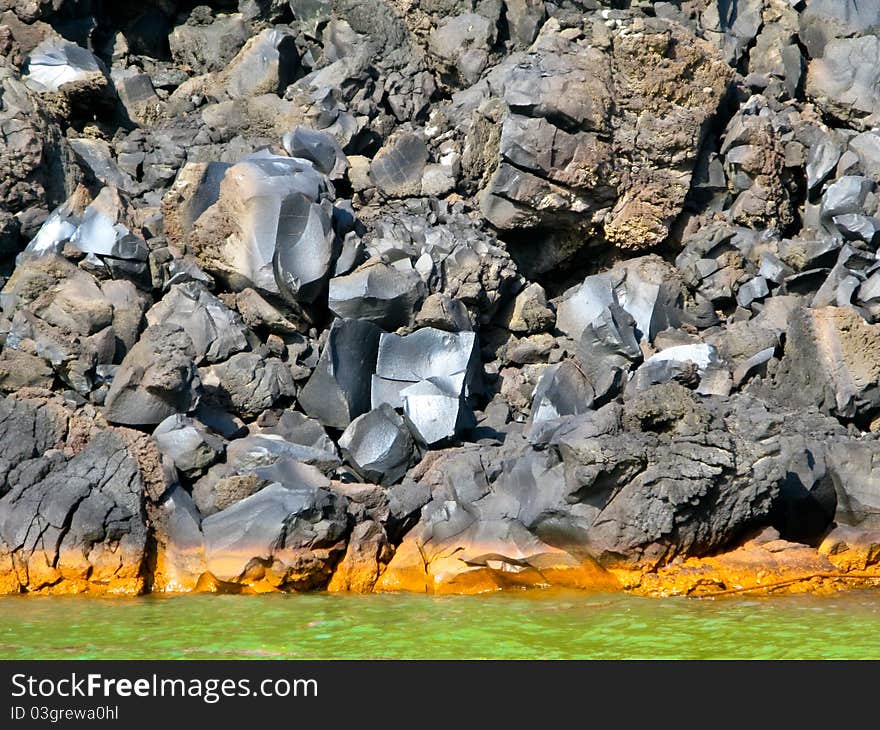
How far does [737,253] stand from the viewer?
11.0m

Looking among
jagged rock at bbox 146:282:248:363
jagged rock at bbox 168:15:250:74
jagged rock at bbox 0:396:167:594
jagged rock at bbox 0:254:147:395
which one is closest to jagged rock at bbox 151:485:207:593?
jagged rock at bbox 0:396:167:594

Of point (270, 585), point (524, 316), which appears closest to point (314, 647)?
point (270, 585)

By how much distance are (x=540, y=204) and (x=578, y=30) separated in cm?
198

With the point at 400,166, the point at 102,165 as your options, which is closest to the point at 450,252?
the point at 400,166

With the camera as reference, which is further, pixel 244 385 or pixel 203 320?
pixel 203 320

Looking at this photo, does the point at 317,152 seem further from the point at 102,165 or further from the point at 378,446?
the point at 378,446

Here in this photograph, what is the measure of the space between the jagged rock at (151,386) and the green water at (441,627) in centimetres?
139

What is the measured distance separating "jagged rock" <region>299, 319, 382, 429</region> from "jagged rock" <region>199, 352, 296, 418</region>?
0.75ft

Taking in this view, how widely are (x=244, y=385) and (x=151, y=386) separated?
3.37 ft

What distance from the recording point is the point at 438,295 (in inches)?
377

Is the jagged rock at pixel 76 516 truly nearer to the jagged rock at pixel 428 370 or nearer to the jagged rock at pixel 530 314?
the jagged rock at pixel 428 370

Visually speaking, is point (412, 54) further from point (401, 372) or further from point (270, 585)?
point (270, 585)

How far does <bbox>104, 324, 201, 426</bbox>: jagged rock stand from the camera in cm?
809

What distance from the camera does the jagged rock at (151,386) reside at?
8.09 meters
